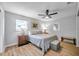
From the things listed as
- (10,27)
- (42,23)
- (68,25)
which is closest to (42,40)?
(42,23)

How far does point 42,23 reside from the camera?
5.44 feet

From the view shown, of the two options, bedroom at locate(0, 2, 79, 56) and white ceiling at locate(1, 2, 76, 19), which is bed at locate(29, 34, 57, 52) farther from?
white ceiling at locate(1, 2, 76, 19)

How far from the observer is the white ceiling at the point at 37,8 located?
1402 millimetres

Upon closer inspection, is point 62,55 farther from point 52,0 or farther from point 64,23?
point 52,0

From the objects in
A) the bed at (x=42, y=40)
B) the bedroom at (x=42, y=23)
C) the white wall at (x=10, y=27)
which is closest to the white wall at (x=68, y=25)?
the bedroom at (x=42, y=23)

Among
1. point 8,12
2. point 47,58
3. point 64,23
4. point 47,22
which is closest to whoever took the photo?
point 47,58

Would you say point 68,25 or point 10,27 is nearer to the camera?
point 68,25

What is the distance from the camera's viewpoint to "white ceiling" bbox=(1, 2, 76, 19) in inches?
55.2

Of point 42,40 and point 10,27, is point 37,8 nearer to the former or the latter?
point 42,40

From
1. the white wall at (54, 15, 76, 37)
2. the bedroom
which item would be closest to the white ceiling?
the bedroom

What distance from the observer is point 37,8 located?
1.70 metres

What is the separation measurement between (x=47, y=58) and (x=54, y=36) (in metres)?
0.61

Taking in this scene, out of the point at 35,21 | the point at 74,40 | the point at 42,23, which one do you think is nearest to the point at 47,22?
the point at 42,23

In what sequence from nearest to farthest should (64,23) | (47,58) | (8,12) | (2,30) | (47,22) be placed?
1. (47,58)
2. (64,23)
3. (47,22)
4. (2,30)
5. (8,12)
